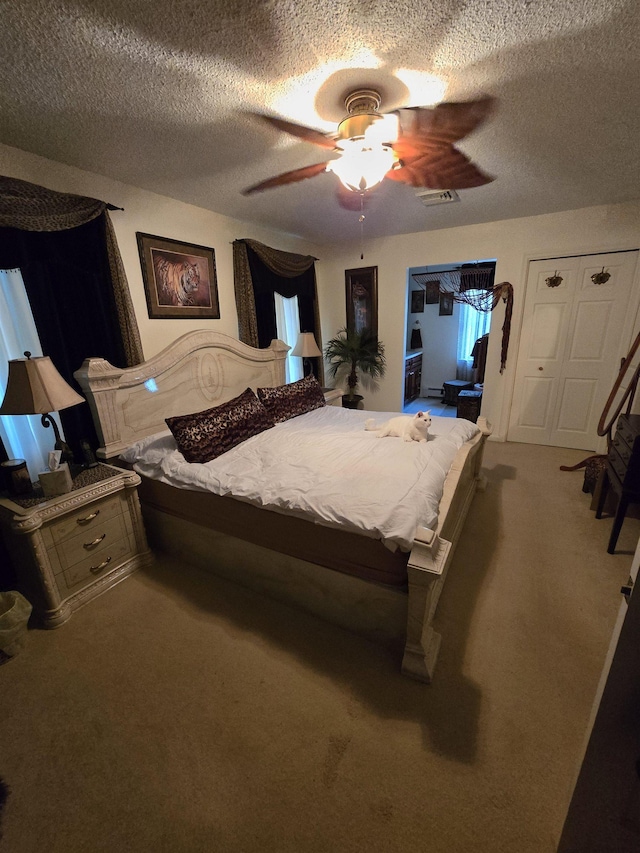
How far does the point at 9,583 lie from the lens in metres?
1.94

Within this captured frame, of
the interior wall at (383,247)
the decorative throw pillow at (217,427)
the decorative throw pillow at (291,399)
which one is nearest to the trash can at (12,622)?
the decorative throw pillow at (217,427)

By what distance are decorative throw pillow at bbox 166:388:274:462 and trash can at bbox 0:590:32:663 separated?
1.05 m

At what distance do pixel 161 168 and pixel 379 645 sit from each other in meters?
3.00

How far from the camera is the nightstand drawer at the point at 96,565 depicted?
1829 millimetres

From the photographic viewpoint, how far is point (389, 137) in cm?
167

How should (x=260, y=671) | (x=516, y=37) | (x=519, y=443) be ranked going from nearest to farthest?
(x=516, y=37)
(x=260, y=671)
(x=519, y=443)

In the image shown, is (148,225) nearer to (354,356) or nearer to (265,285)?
(265,285)

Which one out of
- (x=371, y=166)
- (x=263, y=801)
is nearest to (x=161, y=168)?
(x=371, y=166)

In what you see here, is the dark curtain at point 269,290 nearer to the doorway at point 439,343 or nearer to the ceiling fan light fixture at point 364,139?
the ceiling fan light fixture at point 364,139

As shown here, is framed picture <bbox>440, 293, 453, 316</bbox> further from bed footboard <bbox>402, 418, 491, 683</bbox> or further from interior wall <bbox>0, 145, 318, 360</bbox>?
bed footboard <bbox>402, 418, 491, 683</bbox>

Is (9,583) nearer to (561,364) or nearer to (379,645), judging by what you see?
(379,645)

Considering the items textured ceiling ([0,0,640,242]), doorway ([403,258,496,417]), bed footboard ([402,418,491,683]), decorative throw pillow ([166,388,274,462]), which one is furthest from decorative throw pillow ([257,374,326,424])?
doorway ([403,258,496,417])

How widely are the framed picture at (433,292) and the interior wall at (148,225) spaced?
3.55 meters

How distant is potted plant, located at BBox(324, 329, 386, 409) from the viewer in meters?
4.47
